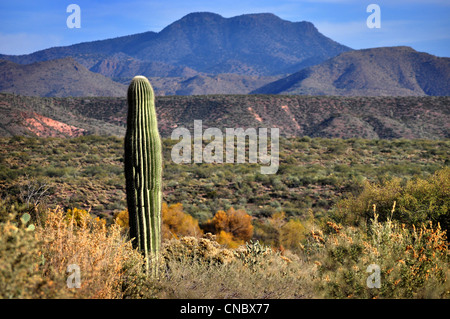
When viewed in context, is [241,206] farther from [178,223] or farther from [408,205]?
[408,205]

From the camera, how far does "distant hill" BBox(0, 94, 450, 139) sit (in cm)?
A: 4228

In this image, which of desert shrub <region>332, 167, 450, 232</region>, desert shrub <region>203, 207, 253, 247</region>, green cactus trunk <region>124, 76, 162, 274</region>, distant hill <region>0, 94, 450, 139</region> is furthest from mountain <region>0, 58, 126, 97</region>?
green cactus trunk <region>124, 76, 162, 274</region>

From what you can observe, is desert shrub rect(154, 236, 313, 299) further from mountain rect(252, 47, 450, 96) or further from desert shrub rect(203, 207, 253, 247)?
mountain rect(252, 47, 450, 96)

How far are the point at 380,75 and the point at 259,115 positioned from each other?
94.7 m

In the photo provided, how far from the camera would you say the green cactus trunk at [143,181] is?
19.4 ft

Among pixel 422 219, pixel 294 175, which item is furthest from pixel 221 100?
pixel 422 219

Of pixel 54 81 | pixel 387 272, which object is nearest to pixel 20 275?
pixel 387 272

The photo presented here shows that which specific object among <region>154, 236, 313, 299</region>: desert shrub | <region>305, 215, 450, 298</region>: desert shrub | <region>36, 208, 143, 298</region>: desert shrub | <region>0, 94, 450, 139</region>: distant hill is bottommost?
<region>154, 236, 313, 299</region>: desert shrub

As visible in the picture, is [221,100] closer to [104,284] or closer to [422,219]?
[422,219]

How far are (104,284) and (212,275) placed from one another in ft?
5.48

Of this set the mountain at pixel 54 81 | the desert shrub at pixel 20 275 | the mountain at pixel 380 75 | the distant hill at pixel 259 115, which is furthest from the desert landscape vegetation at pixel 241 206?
the mountain at pixel 380 75

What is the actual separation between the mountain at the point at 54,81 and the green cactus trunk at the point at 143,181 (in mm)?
108314

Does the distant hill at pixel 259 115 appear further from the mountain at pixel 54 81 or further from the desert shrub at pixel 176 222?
the mountain at pixel 54 81

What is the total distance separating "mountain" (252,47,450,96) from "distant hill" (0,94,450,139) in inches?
2617
